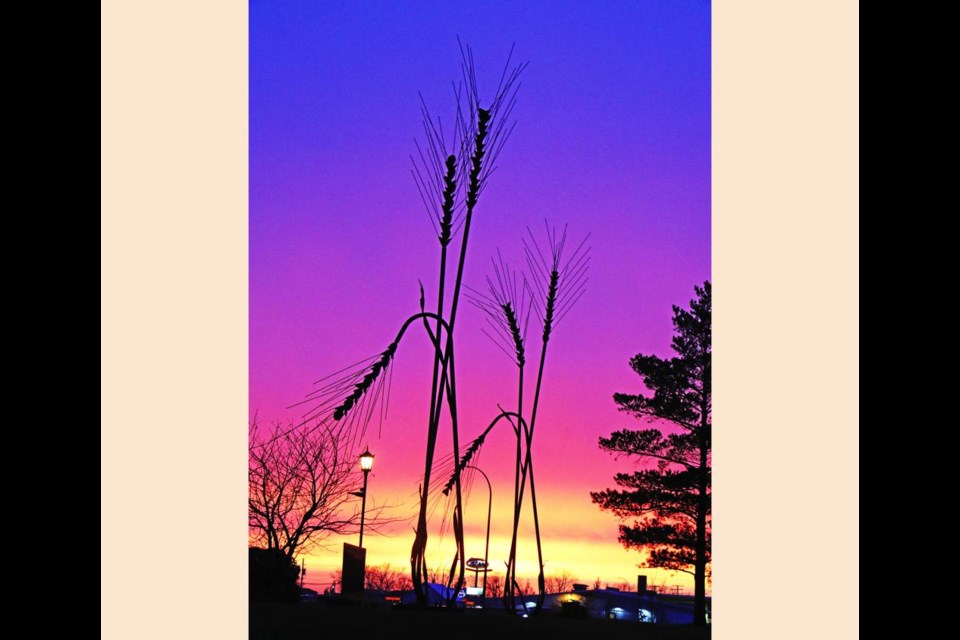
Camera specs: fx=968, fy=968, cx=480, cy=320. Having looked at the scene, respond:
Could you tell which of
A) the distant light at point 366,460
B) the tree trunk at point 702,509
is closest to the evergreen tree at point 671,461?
the tree trunk at point 702,509

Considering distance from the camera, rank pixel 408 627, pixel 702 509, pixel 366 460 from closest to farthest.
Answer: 1. pixel 408 627
2. pixel 366 460
3. pixel 702 509

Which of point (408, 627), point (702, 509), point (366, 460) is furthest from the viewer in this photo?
point (702, 509)

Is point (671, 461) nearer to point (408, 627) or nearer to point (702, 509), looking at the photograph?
point (702, 509)

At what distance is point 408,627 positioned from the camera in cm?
469

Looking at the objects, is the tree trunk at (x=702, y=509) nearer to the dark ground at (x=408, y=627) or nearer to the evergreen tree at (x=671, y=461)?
the evergreen tree at (x=671, y=461)

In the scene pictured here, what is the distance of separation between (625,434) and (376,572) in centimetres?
1701

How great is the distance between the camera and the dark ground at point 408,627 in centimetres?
441

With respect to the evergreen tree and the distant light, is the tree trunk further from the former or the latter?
the distant light

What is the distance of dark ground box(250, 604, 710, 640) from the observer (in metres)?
4.41

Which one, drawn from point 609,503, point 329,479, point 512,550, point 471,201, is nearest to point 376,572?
point 329,479

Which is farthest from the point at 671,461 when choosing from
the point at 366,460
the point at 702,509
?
the point at 366,460

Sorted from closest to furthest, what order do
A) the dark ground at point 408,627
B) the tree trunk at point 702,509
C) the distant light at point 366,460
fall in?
1. the dark ground at point 408,627
2. the distant light at point 366,460
3. the tree trunk at point 702,509
